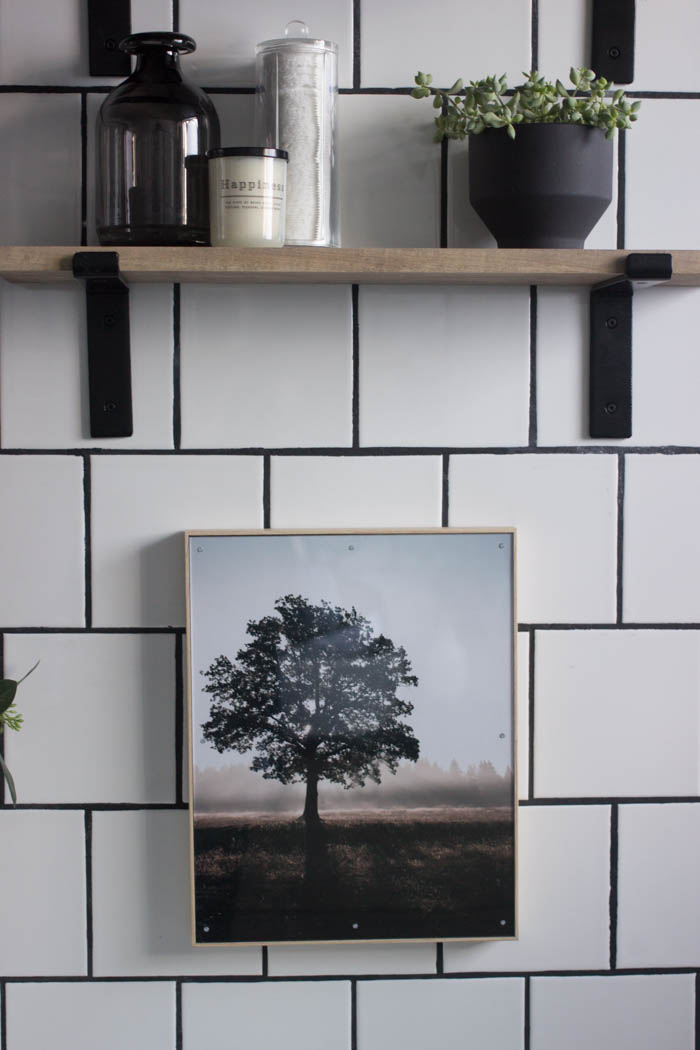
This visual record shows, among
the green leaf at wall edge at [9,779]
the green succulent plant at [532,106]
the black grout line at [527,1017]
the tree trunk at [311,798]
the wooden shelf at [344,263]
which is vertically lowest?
the black grout line at [527,1017]

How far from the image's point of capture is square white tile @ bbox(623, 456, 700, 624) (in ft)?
3.01

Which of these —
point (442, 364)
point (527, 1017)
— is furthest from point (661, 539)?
point (527, 1017)

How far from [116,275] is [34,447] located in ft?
0.63

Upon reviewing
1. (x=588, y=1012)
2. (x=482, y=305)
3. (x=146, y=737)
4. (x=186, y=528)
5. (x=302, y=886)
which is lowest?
(x=588, y=1012)

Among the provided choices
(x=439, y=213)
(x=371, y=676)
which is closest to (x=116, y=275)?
(x=439, y=213)

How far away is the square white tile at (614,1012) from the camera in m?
0.93

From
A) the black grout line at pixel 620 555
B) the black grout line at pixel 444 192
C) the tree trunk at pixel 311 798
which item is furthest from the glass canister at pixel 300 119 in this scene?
the tree trunk at pixel 311 798

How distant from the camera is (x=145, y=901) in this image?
0.91 metres

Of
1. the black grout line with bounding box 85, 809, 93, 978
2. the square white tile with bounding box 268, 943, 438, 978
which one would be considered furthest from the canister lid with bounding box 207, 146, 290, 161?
the square white tile with bounding box 268, 943, 438, 978

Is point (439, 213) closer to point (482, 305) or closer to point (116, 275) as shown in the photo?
point (482, 305)

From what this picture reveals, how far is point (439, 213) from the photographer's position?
88 cm

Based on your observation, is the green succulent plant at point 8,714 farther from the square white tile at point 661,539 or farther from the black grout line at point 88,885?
the square white tile at point 661,539

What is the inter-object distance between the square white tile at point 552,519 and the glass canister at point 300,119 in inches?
9.9

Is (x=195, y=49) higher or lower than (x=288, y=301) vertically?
higher
